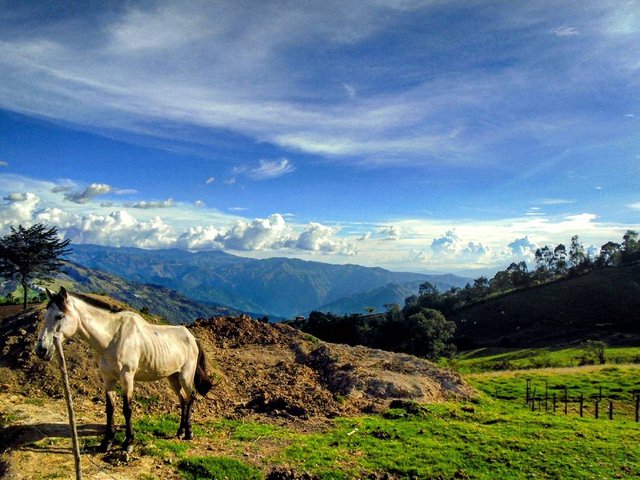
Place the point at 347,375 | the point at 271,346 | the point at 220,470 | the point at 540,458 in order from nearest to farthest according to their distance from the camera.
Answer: the point at 220,470, the point at 540,458, the point at 347,375, the point at 271,346

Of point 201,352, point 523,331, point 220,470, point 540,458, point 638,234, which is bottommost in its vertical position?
point 523,331

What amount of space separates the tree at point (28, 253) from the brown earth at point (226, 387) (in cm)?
2461

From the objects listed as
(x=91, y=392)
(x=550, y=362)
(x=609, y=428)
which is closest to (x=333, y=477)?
(x=91, y=392)

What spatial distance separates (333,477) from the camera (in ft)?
36.0

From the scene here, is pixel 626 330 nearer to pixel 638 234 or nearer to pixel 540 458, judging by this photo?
pixel 638 234

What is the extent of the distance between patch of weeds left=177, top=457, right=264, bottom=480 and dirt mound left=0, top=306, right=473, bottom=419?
4.57 m

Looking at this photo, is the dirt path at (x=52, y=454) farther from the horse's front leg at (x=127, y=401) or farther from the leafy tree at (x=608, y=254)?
the leafy tree at (x=608, y=254)

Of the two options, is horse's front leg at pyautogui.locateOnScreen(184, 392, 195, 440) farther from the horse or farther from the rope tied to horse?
the rope tied to horse

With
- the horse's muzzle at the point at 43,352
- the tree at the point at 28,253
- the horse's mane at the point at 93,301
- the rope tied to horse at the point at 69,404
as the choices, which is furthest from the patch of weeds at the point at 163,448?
the tree at the point at 28,253

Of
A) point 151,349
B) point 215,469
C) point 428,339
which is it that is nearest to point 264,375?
point 215,469

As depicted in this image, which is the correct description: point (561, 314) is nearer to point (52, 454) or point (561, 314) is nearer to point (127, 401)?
point (127, 401)

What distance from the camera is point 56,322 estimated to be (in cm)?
838

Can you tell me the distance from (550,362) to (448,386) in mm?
53121

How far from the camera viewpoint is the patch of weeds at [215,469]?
9.91m
